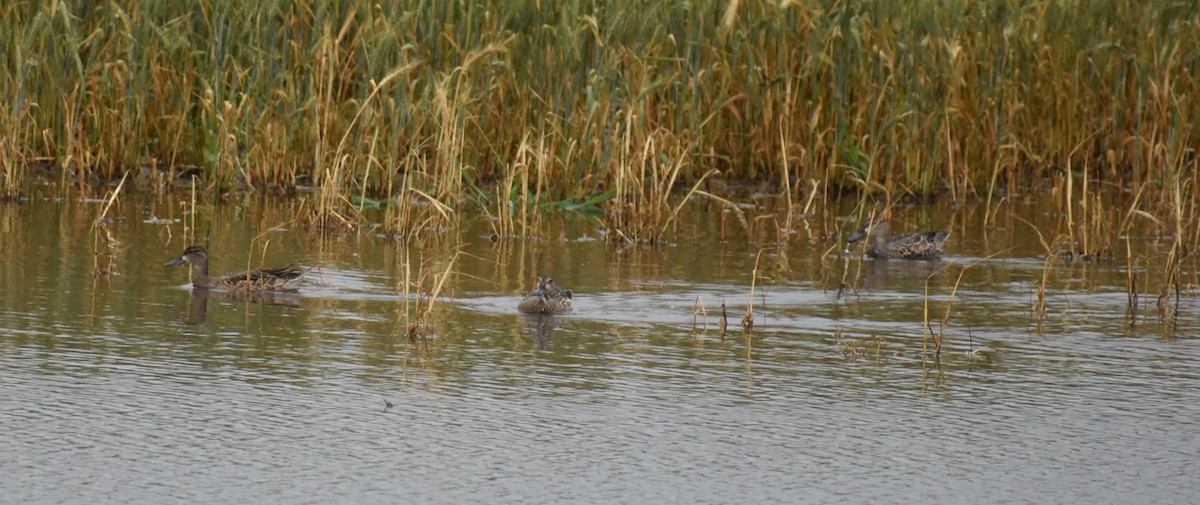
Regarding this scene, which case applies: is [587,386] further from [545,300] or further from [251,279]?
[251,279]

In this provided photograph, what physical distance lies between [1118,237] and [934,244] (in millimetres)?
1240

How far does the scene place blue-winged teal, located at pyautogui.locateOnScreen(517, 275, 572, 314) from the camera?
9.38 m

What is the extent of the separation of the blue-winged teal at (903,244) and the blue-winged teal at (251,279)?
13.4 ft

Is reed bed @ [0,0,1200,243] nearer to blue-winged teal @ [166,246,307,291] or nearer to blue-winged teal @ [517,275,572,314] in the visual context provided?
blue-winged teal @ [166,246,307,291]

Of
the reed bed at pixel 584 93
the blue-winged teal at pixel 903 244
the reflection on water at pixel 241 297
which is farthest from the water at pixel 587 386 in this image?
the reed bed at pixel 584 93

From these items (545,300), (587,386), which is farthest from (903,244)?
(587,386)

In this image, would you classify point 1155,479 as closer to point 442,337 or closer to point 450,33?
point 442,337

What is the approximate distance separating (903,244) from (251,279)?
4601 millimetres

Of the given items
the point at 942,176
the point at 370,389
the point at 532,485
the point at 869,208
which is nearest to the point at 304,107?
the point at 869,208

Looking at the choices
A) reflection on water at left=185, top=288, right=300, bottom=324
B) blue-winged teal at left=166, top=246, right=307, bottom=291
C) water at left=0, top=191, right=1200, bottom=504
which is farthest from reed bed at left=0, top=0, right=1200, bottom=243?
reflection on water at left=185, top=288, right=300, bottom=324

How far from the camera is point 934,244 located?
41.2 feet

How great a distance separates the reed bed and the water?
3.10m

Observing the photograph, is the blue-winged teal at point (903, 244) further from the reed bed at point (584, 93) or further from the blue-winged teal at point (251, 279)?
the blue-winged teal at point (251, 279)

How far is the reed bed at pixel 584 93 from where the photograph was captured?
48.5 ft
